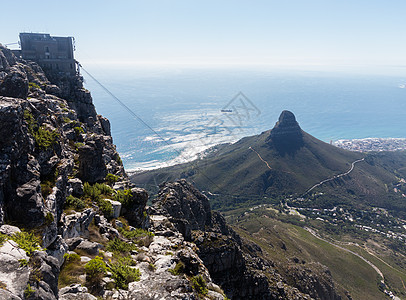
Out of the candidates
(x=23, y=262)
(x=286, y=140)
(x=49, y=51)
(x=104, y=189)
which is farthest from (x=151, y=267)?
(x=286, y=140)

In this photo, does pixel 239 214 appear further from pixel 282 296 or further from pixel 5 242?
pixel 5 242

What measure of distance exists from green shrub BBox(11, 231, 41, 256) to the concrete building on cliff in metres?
42.7

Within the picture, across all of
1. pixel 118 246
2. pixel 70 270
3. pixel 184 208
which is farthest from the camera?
pixel 184 208

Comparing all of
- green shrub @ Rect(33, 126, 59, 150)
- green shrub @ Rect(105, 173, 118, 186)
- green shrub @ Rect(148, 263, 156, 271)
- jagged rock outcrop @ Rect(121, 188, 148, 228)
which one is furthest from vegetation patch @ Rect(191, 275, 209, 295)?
green shrub @ Rect(33, 126, 59, 150)

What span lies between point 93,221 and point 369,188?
668 feet

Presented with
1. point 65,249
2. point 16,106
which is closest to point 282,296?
point 65,249

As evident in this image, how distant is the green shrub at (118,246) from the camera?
50.6ft

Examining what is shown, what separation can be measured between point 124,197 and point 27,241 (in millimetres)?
11668

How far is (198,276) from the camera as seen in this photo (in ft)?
52.5

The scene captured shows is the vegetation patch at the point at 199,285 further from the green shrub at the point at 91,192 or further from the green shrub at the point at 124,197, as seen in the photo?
the green shrub at the point at 91,192

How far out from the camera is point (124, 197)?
21.5m

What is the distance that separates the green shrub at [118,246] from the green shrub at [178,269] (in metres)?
3.23

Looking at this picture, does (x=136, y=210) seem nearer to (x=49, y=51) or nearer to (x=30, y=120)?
Answer: (x=30, y=120)

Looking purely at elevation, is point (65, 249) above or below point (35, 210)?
below
